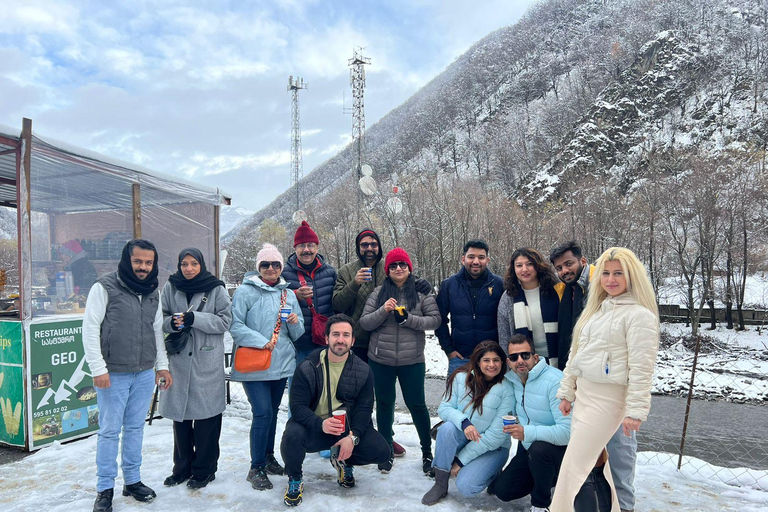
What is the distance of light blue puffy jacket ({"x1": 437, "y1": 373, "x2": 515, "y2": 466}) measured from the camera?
3328mm

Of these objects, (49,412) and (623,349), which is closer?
(623,349)

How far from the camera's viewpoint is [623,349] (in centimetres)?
255

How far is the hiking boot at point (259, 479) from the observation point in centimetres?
347

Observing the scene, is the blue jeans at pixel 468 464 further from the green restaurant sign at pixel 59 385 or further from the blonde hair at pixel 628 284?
the green restaurant sign at pixel 59 385

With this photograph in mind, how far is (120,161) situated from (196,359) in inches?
119

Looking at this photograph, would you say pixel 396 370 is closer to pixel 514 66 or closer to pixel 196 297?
pixel 196 297

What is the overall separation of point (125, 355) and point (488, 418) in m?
2.66

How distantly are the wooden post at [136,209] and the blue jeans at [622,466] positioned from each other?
5597 mm

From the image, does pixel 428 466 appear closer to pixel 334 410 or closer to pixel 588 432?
pixel 334 410

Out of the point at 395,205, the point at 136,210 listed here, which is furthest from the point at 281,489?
the point at 395,205

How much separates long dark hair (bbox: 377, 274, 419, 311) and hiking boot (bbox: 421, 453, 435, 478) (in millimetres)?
1291

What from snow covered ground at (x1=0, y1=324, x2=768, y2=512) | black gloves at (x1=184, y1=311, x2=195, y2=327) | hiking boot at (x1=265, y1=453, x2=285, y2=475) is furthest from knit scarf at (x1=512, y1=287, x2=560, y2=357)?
black gloves at (x1=184, y1=311, x2=195, y2=327)

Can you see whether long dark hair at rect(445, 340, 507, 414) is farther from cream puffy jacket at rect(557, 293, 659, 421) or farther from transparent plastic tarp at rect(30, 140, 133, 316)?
transparent plastic tarp at rect(30, 140, 133, 316)

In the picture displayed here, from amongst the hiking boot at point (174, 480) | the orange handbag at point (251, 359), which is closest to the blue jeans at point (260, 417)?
the orange handbag at point (251, 359)
